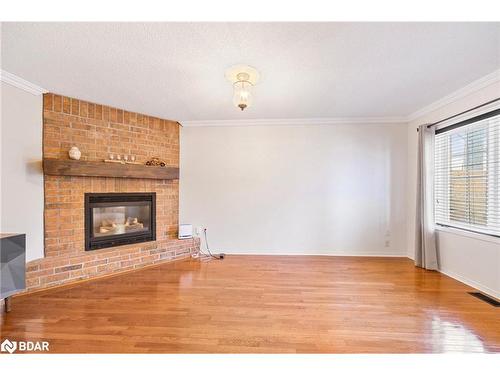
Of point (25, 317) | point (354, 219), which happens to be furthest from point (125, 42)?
point (354, 219)

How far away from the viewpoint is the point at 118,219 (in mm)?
3500

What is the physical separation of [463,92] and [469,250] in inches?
74.4

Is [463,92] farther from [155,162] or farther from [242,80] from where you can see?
[155,162]

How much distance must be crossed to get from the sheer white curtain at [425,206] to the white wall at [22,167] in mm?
5037

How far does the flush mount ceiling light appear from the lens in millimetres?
2117

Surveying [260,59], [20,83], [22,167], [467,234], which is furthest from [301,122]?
[22,167]

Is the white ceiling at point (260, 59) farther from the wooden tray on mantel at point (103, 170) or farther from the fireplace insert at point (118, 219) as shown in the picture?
the fireplace insert at point (118, 219)

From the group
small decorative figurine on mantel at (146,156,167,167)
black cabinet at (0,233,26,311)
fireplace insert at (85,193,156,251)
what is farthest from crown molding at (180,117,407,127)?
black cabinet at (0,233,26,311)

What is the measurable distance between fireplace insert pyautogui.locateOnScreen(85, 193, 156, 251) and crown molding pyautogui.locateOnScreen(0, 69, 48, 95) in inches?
52.9

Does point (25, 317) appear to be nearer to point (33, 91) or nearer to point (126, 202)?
point (126, 202)

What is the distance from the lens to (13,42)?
1798 millimetres

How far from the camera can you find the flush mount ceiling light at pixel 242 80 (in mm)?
2117

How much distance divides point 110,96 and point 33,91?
785 mm

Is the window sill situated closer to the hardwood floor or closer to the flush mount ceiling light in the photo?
the hardwood floor
